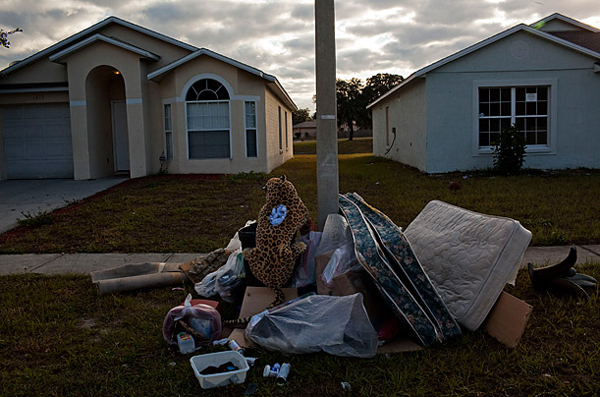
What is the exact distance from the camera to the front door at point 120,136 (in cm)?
1680

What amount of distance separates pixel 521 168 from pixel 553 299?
11058mm

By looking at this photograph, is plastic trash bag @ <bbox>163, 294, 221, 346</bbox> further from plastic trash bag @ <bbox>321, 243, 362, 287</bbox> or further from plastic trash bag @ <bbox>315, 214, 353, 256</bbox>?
plastic trash bag @ <bbox>315, 214, 353, 256</bbox>

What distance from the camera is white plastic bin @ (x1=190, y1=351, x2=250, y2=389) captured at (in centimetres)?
304

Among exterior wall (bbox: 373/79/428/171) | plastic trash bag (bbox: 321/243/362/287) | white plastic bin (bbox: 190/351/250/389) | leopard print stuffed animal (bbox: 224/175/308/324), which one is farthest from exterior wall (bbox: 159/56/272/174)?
white plastic bin (bbox: 190/351/250/389)

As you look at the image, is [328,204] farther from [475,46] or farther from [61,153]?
[61,153]

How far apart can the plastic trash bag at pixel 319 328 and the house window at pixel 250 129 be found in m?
12.4

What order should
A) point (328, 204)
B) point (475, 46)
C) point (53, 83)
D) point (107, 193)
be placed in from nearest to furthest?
point (328, 204) → point (107, 193) → point (475, 46) → point (53, 83)

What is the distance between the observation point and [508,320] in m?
3.55

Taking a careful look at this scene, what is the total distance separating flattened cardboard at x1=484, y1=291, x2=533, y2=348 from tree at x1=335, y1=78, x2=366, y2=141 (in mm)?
59058

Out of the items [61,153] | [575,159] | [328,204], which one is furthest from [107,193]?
[575,159]

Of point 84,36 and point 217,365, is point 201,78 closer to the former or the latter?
point 84,36

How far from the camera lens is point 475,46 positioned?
46.8 ft

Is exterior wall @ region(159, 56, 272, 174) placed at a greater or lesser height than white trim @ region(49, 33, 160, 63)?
lesser

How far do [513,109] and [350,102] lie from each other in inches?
1949
